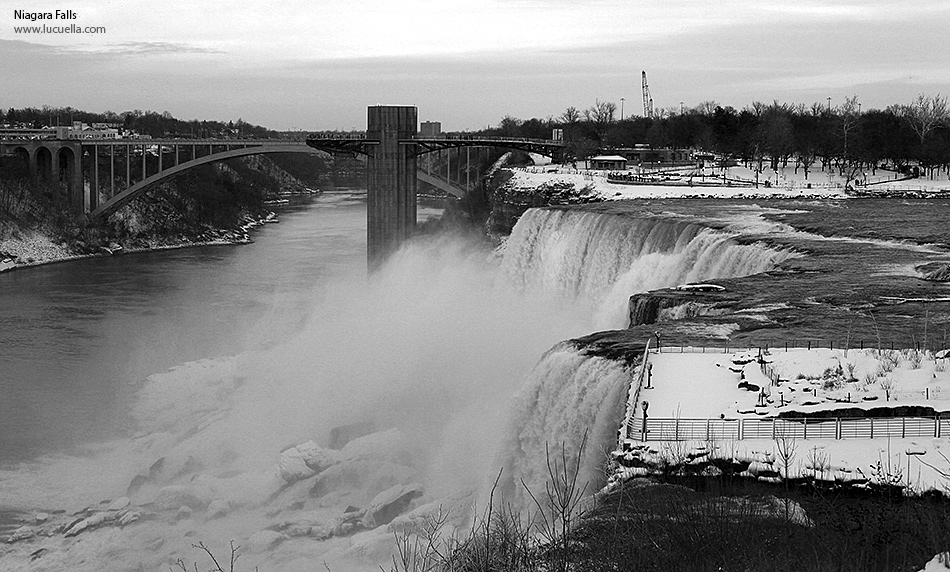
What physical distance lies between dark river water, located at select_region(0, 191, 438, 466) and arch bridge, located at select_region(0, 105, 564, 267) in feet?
10.4

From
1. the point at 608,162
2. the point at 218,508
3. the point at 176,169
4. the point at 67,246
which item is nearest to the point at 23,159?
the point at 67,246

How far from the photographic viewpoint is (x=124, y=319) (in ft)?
120

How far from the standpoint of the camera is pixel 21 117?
348 ft

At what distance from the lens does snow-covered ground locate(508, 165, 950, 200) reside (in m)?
41.6

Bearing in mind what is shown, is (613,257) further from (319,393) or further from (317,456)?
(317,456)

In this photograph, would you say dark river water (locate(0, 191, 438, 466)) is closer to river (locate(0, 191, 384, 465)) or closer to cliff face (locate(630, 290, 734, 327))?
river (locate(0, 191, 384, 465))

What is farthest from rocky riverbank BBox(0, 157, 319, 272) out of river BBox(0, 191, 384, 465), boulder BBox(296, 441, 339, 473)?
boulder BBox(296, 441, 339, 473)

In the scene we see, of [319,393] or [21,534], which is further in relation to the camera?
[319,393]

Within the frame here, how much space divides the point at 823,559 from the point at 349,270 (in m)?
38.0

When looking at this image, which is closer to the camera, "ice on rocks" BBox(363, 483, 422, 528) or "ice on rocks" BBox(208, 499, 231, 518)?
"ice on rocks" BBox(363, 483, 422, 528)

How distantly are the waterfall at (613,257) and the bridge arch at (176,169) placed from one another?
18.3m

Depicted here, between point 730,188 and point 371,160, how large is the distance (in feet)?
41.4

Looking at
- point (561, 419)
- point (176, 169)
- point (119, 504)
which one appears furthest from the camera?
point (176, 169)

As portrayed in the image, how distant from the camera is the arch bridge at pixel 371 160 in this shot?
43156 millimetres
